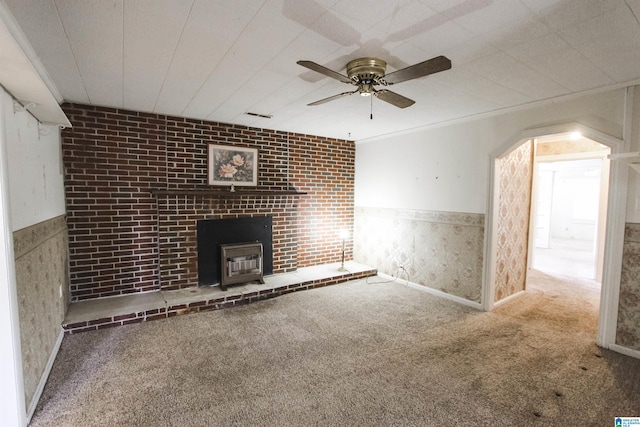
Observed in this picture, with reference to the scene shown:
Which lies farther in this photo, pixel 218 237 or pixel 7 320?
pixel 218 237

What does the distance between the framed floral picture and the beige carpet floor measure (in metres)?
1.80

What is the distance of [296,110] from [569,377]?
3429mm

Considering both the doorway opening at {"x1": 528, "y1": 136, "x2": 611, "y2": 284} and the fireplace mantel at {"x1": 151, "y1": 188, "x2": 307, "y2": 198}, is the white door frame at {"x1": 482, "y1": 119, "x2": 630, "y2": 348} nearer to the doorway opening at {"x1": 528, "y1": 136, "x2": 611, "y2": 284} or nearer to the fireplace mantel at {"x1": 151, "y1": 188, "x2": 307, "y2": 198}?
the doorway opening at {"x1": 528, "y1": 136, "x2": 611, "y2": 284}

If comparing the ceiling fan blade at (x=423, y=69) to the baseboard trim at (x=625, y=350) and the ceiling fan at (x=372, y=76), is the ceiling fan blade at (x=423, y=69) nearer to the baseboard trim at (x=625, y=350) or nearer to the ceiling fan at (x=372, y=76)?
the ceiling fan at (x=372, y=76)

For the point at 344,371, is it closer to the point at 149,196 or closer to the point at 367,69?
the point at 367,69

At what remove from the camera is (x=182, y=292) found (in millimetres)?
3748

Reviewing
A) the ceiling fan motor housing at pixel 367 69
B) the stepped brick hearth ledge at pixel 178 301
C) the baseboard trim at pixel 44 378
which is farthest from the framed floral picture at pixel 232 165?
the ceiling fan motor housing at pixel 367 69

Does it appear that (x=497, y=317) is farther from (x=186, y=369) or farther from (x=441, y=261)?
(x=186, y=369)

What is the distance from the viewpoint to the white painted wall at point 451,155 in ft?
9.02

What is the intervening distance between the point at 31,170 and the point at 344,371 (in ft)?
9.02

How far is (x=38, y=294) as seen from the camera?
7.00ft

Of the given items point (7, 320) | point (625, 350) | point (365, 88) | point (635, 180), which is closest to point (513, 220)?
point (635, 180)

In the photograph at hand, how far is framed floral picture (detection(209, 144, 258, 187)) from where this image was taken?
408cm

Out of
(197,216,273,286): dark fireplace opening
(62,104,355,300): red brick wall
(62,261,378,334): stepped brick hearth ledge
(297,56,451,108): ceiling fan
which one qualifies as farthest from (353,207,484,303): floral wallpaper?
(297,56,451,108): ceiling fan
